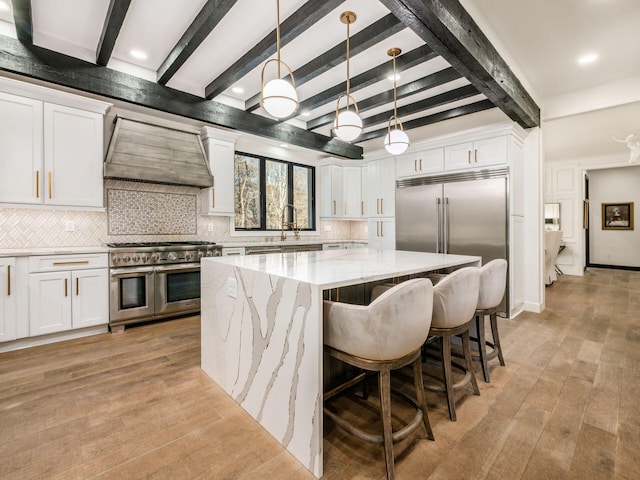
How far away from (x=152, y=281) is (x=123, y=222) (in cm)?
91

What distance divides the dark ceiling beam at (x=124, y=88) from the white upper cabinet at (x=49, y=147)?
0.51 ft

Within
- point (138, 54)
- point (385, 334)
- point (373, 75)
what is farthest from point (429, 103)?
point (385, 334)

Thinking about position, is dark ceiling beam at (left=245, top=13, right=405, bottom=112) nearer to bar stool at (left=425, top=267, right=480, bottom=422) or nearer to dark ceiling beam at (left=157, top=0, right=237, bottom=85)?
dark ceiling beam at (left=157, top=0, right=237, bottom=85)

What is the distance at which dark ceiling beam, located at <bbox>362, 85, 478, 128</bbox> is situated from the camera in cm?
364

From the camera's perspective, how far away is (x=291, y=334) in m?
1.54

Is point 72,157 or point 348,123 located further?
point 72,157

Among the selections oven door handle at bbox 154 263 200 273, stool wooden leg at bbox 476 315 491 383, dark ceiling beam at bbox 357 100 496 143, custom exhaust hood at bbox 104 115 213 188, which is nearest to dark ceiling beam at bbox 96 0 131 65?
custom exhaust hood at bbox 104 115 213 188

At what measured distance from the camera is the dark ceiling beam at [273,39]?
2.26 metres

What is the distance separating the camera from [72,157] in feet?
10.4

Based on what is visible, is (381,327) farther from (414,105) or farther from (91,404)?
(414,105)

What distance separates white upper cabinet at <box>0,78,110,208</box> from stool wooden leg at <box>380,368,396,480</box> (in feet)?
11.4

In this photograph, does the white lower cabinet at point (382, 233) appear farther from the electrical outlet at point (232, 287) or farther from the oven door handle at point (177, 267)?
the electrical outlet at point (232, 287)

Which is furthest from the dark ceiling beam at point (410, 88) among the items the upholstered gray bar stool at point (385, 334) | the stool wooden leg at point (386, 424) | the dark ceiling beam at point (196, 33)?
the stool wooden leg at point (386, 424)

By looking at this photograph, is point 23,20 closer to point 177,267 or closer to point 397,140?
point 177,267
